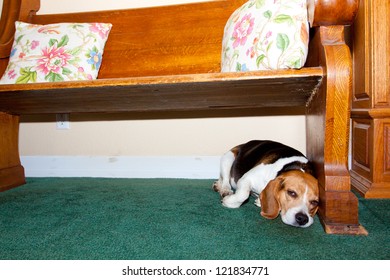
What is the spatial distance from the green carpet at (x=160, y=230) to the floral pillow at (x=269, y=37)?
0.61 metres

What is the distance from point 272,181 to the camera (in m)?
1.28

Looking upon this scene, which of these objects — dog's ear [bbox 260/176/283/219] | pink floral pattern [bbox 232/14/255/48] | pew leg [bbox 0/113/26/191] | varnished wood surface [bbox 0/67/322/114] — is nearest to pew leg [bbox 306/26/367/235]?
varnished wood surface [bbox 0/67/322/114]

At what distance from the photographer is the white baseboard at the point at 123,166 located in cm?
210

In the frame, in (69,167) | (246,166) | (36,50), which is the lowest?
(69,167)

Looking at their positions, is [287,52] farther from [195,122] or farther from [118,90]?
[195,122]

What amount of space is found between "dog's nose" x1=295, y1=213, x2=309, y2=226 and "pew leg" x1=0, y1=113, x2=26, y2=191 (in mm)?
1666

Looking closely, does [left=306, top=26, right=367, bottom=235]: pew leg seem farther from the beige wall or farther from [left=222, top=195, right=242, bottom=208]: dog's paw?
the beige wall

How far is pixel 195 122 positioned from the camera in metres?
2.12

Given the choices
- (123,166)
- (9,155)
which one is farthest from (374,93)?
(9,155)

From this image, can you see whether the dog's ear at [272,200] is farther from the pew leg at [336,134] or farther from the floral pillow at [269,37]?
the floral pillow at [269,37]
